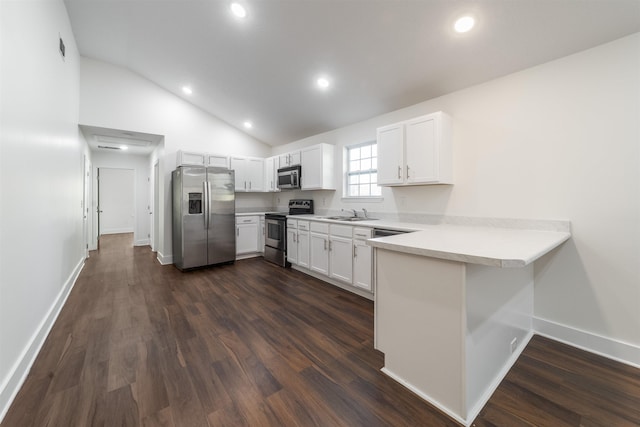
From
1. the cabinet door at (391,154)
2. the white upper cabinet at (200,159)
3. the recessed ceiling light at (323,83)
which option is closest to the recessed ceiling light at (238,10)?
the recessed ceiling light at (323,83)

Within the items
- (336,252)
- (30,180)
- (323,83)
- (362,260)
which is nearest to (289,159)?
(323,83)

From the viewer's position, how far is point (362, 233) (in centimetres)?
315

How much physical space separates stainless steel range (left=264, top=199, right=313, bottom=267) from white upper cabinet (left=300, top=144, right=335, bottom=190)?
52 cm

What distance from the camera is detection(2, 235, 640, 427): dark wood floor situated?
1446 millimetres

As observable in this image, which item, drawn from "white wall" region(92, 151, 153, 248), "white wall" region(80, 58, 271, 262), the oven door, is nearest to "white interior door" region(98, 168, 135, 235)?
"white wall" region(92, 151, 153, 248)

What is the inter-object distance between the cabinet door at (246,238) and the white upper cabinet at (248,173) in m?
0.81

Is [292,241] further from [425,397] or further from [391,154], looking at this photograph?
[425,397]

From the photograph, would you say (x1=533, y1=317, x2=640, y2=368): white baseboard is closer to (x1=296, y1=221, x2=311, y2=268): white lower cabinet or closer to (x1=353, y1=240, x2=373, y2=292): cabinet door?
(x1=353, y1=240, x2=373, y2=292): cabinet door

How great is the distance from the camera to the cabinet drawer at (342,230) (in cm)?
331

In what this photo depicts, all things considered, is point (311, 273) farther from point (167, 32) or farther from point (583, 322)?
point (167, 32)

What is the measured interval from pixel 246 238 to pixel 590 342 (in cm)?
499

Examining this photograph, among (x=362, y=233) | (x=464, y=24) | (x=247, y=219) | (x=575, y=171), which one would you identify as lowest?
(x=362, y=233)

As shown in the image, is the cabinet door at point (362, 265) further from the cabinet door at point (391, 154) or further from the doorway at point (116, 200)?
the doorway at point (116, 200)

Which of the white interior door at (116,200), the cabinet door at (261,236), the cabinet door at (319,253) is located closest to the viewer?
the cabinet door at (319,253)
